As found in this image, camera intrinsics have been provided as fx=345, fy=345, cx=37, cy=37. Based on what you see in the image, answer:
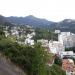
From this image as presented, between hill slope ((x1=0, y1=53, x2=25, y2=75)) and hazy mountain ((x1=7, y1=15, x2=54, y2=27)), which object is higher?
hill slope ((x1=0, y1=53, x2=25, y2=75))

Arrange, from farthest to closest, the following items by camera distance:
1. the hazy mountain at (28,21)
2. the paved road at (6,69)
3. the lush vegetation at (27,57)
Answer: the hazy mountain at (28,21), the lush vegetation at (27,57), the paved road at (6,69)

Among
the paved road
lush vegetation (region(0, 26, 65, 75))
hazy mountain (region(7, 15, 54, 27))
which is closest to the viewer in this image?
the paved road

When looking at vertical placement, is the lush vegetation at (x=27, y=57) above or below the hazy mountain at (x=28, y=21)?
above

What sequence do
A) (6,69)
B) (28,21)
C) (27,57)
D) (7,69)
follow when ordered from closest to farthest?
1. (6,69)
2. (7,69)
3. (27,57)
4. (28,21)

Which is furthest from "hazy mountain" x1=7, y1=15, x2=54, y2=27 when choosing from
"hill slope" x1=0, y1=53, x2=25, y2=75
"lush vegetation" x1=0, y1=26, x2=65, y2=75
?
"hill slope" x1=0, y1=53, x2=25, y2=75

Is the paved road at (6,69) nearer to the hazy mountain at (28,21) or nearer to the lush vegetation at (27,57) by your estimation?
the lush vegetation at (27,57)

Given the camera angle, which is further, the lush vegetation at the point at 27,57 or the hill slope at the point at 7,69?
the lush vegetation at the point at 27,57

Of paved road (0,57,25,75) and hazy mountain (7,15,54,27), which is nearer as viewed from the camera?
paved road (0,57,25,75)

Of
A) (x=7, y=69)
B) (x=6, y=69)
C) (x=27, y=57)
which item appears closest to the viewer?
(x=6, y=69)

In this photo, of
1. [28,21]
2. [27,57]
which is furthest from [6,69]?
[28,21]

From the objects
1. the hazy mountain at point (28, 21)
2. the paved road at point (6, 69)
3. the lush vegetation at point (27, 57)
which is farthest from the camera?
the hazy mountain at point (28, 21)

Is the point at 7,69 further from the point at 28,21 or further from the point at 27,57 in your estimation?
the point at 28,21

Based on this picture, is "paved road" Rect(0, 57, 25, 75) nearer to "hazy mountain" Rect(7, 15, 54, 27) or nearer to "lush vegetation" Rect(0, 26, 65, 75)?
"lush vegetation" Rect(0, 26, 65, 75)

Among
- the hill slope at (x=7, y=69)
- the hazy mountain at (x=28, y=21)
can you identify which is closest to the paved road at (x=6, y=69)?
the hill slope at (x=7, y=69)
